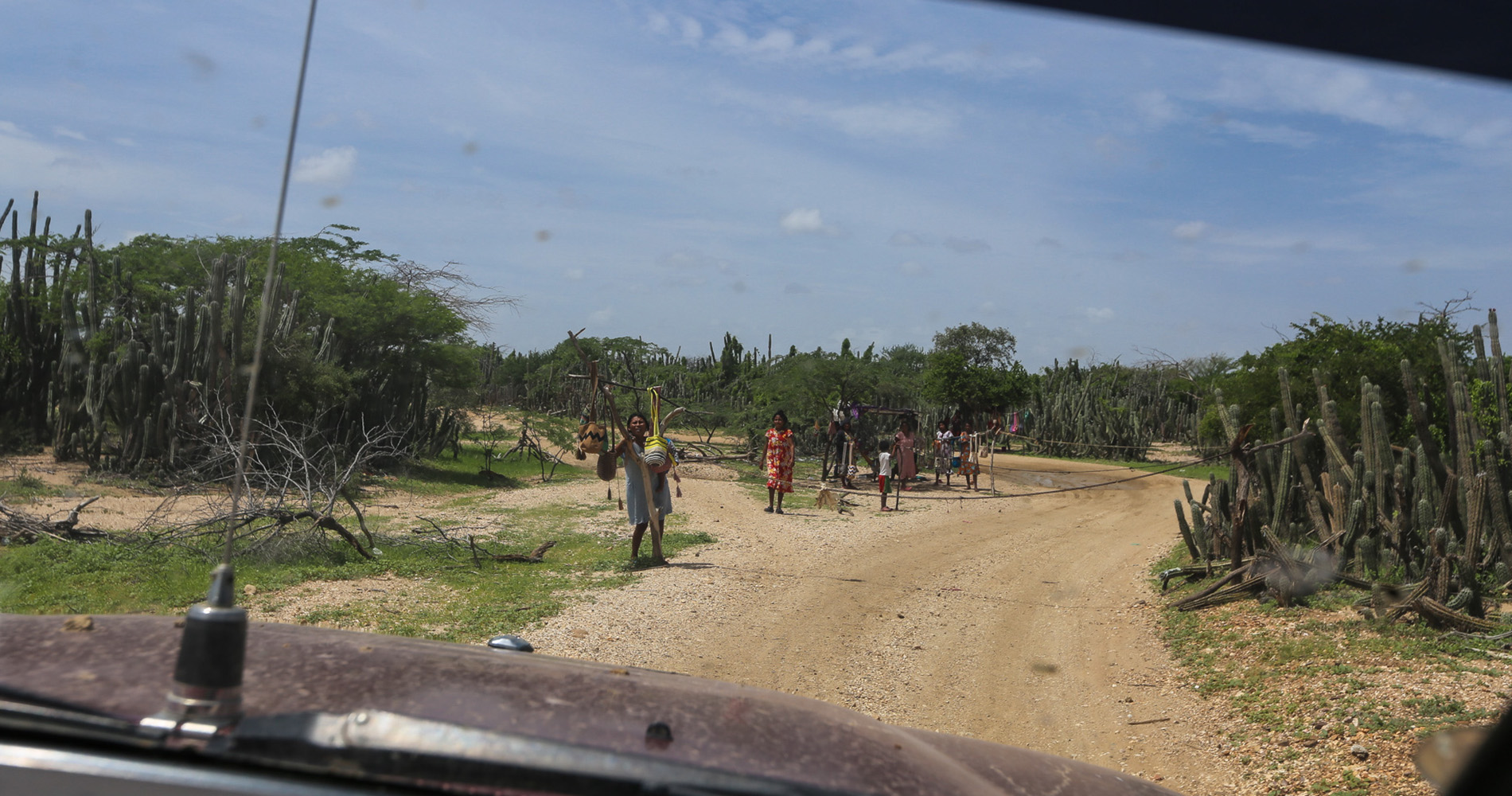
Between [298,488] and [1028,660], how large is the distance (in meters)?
8.08

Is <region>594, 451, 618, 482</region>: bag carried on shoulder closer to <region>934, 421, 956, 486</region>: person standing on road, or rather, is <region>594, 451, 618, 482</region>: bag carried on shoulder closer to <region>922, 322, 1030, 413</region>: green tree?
<region>934, 421, 956, 486</region>: person standing on road

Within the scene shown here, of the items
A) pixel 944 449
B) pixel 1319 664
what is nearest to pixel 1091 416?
pixel 944 449

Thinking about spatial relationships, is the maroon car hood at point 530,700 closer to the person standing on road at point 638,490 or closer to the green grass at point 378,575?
Result: the green grass at point 378,575

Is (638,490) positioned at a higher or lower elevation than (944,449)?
lower

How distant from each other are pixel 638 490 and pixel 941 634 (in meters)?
3.70

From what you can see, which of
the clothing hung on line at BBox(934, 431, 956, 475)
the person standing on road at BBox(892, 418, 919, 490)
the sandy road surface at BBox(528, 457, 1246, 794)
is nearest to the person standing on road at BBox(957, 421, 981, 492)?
the clothing hung on line at BBox(934, 431, 956, 475)

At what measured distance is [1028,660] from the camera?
743cm

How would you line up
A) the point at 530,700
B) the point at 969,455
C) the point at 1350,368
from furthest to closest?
the point at 969,455, the point at 1350,368, the point at 530,700

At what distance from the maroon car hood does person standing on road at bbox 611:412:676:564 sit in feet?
25.8

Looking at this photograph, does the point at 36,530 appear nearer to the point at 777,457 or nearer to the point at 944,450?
the point at 777,457

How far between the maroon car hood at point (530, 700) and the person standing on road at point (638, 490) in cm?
786

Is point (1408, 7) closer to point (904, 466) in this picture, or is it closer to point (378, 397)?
point (904, 466)

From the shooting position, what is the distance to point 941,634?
319 inches

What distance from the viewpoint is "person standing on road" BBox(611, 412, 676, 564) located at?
1018 centimetres
